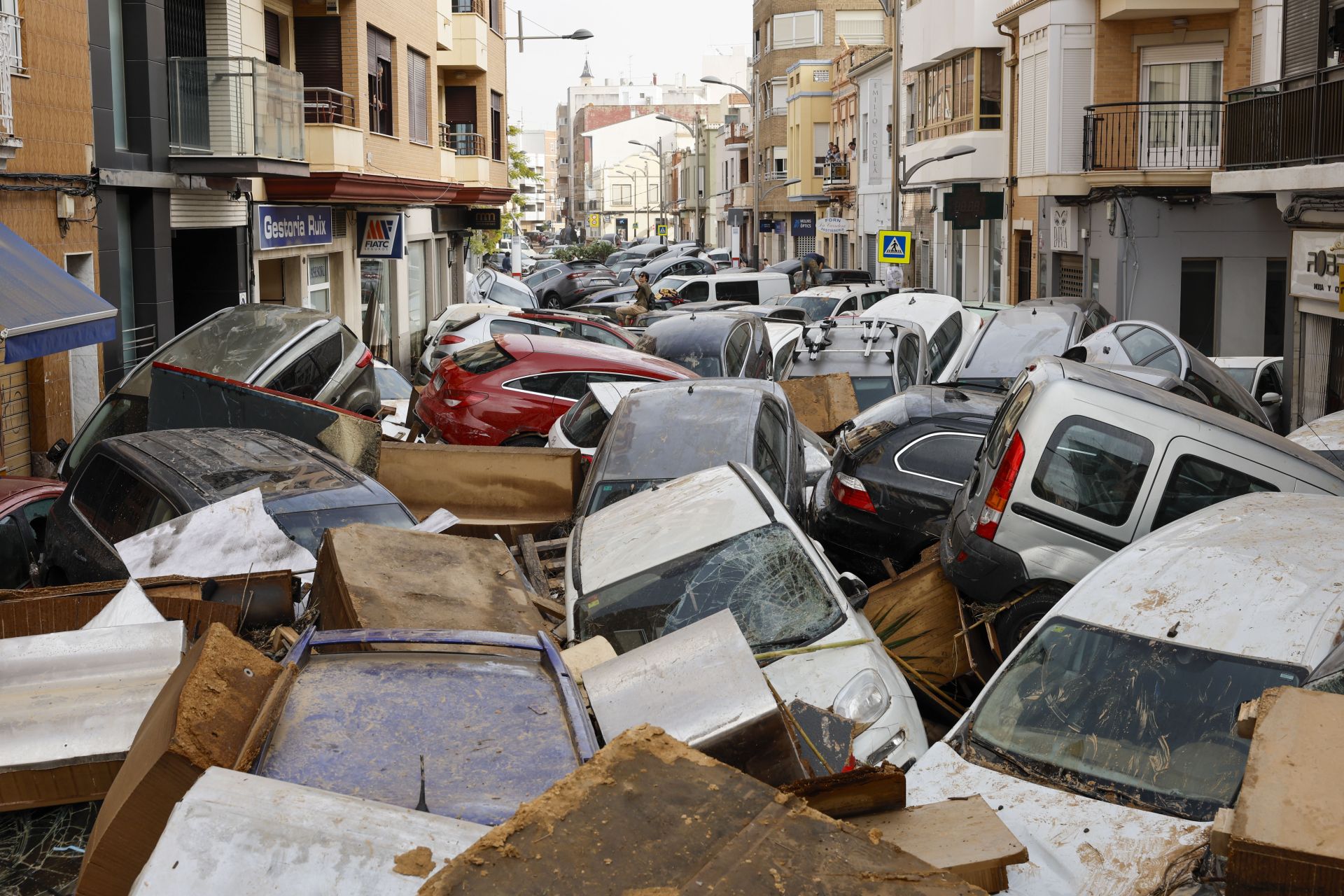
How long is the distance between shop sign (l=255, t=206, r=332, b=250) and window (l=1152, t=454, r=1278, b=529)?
15608mm

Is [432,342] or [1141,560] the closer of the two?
[1141,560]

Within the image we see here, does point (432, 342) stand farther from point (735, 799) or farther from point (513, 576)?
point (735, 799)

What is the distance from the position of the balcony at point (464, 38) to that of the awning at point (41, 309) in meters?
21.2

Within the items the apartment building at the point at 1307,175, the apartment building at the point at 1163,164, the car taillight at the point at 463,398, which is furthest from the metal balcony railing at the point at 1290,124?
the car taillight at the point at 463,398

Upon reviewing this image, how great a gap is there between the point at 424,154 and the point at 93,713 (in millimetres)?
24869

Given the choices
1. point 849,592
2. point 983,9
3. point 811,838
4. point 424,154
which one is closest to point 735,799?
point 811,838

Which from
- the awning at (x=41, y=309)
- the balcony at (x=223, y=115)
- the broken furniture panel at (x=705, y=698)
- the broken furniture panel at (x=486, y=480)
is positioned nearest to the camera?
the broken furniture panel at (x=705, y=698)

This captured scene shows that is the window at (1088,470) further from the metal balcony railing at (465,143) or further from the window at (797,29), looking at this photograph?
the window at (797,29)

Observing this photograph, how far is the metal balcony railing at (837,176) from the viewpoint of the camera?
177 feet

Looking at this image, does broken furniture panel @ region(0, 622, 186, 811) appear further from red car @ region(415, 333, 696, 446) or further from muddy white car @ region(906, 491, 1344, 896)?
red car @ region(415, 333, 696, 446)

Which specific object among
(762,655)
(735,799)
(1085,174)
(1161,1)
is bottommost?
(762,655)

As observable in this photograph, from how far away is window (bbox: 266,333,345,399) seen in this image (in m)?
12.9

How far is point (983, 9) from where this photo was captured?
3216cm

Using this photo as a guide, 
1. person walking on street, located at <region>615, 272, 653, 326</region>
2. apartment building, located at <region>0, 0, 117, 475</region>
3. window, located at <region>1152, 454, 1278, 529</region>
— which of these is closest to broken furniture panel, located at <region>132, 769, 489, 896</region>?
window, located at <region>1152, 454, 1278, 529</region>
